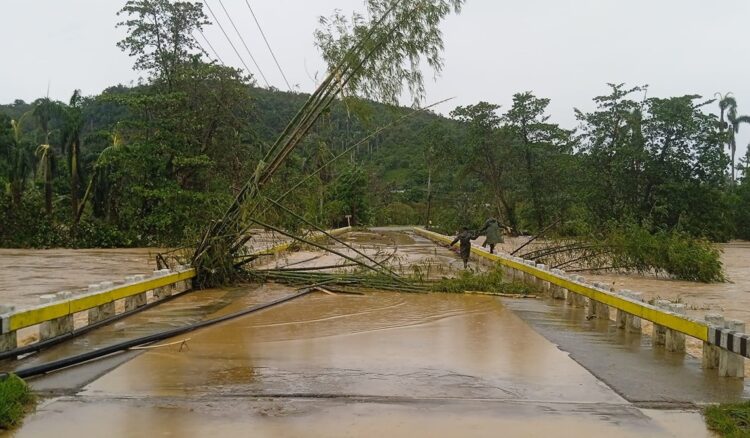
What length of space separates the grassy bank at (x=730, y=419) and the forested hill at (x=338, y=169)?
1002 centimetres

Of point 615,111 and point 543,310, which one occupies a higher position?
point 615,111

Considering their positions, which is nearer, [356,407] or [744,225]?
[356,407]

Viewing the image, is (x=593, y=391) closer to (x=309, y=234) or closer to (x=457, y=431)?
(x=457, y=431)

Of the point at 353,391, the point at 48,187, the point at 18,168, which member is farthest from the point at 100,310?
the point at 18,168

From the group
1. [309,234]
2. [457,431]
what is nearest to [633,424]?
[457,431]

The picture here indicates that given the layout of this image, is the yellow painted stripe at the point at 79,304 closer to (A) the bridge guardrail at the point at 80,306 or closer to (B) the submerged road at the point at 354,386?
(A) the bridge guardrail at the point at 80,306

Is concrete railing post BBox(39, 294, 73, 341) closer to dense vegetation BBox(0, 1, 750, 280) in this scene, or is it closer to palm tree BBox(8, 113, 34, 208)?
dense vegetation BBox(0, 1, 750, 280)

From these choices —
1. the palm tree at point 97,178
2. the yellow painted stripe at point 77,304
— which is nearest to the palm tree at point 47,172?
the palm tree at point 97,178

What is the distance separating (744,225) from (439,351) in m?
57.9

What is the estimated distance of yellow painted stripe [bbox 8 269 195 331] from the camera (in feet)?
21.4

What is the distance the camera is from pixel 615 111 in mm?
44438

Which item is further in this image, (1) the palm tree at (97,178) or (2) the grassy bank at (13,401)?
(1) the palm tree at (97,178)

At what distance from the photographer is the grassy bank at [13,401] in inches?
177

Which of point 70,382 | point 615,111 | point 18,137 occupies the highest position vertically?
point 615,111
